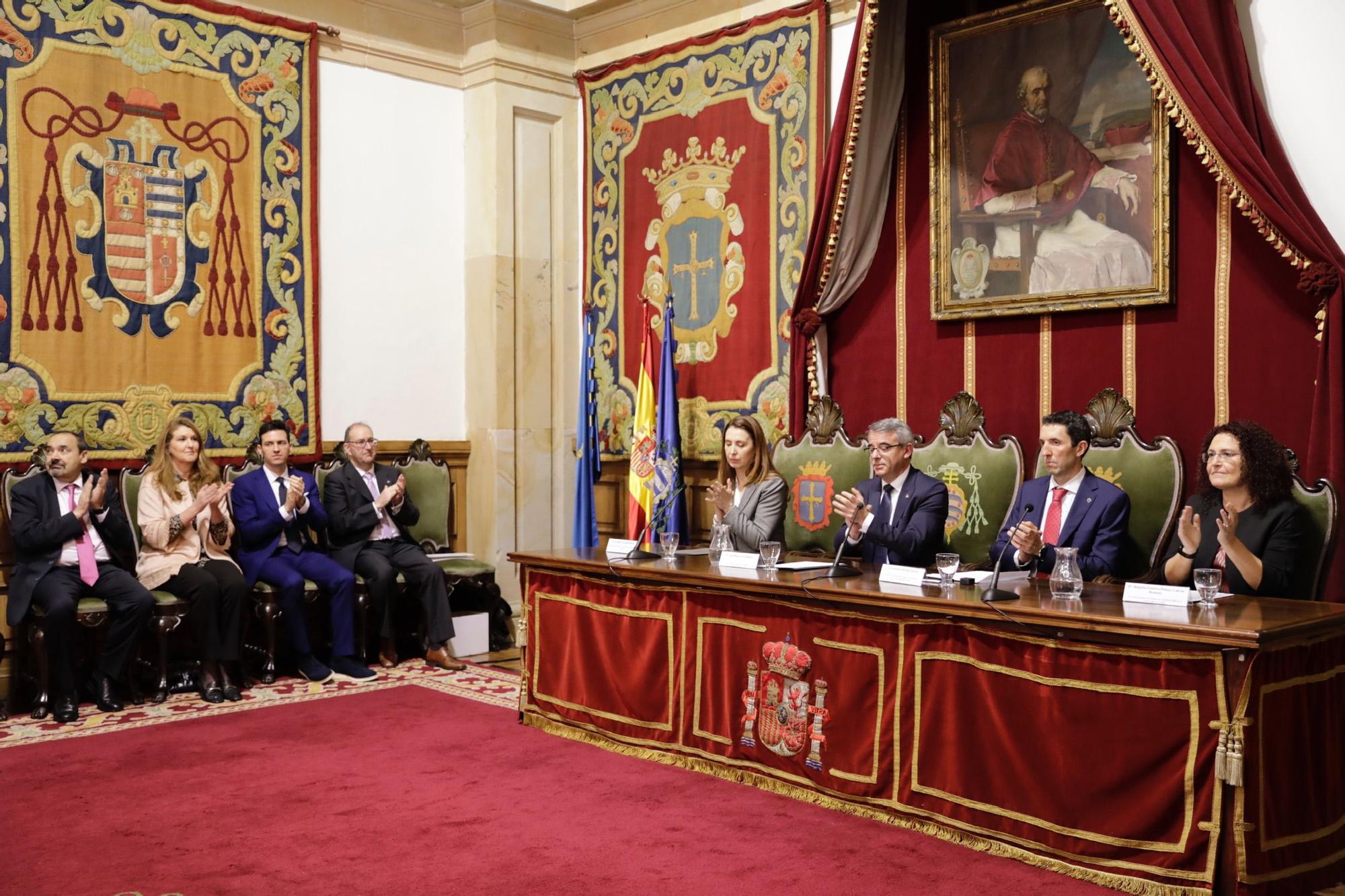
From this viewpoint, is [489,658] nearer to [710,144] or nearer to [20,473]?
[20,473]

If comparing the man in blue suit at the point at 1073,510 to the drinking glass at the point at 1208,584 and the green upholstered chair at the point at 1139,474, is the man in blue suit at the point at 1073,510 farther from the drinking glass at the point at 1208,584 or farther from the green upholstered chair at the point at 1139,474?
Result: the drinking glass at the point at 1208,584

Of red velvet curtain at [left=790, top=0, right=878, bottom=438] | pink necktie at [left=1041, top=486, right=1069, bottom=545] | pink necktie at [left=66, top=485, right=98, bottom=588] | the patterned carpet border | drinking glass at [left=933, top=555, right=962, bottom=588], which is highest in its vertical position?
red velvet curtain at [left=790, top=0, right=878, bottom=438]

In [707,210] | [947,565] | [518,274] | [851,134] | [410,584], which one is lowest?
[410,584]

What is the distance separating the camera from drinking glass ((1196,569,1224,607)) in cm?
355

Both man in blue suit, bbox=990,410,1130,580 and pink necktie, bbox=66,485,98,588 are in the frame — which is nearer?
→ man in blue suit, bbox=990,410,1130,580

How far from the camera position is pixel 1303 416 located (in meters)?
4.89

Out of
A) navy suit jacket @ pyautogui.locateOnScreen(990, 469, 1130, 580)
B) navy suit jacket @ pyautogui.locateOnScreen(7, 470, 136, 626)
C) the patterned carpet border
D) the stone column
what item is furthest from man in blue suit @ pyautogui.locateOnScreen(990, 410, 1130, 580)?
navy suit jacket @ pyautogui.locateOnScreen(7, 470, 136, 626)

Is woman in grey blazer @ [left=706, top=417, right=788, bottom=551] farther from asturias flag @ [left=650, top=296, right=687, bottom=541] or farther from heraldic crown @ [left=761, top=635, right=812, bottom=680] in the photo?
asturias flag @ [left=650, top=296, right=687, bottom=541]

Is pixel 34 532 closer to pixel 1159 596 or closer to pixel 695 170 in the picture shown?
pixel 695 170

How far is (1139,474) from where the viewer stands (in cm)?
517

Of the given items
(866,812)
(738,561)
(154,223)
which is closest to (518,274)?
(154,223)

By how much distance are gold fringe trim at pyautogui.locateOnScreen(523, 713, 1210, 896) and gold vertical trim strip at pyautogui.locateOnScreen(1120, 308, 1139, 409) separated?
2336 millimetres

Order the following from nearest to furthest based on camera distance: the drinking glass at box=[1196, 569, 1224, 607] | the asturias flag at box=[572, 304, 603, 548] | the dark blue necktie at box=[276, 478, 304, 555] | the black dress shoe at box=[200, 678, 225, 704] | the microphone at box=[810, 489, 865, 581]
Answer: the drinking glass at box=[1196, 569, 1224, 607], the microphone at box=[810, 489, 865, 581], the black dress shoe at box=[200, 678, 225, 704], the dark blue necktie at box=[276, 478, 304, 555], the asturias flag at box=[572, 304, 603, 548]

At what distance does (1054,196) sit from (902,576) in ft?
7.40
